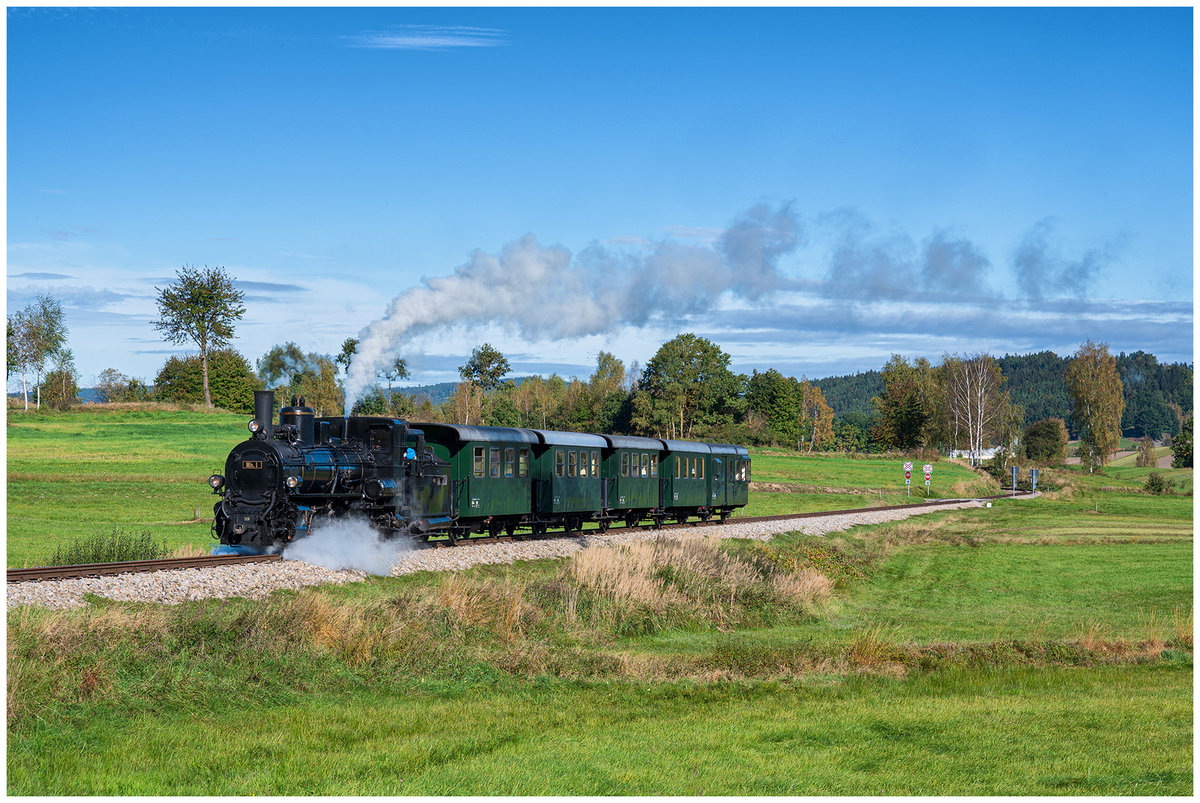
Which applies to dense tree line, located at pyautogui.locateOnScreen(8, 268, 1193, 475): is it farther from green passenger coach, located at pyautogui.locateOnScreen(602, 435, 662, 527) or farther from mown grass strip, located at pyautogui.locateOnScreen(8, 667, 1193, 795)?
mown grass strip, located at pyautogui.locateOnScreen(8, 667, 1193, 795)

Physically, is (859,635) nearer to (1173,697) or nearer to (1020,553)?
(1173,697)

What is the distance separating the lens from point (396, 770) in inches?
394

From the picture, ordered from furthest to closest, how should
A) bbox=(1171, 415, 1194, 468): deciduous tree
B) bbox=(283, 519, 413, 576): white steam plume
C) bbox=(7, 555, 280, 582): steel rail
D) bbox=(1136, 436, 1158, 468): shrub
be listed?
bbox=(1136, 436, 1158, 468): shrub, bbox=(1171, 415, 1194, 468): deciduous tree, bbox=(283, 519, 413, 576): white steam plume, bbox=(7, 555, 280, 582): steel rail

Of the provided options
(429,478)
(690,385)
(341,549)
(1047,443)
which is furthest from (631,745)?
(1047,443)

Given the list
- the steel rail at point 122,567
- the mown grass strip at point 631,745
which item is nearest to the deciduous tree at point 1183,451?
the steel rail at point 122,567

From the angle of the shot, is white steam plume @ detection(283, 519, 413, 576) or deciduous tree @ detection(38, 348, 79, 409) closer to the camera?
white steam plume @ detection(283, 519, 413, 576)

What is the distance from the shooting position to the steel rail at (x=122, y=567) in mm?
18875

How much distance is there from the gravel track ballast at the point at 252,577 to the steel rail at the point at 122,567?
2.27ft

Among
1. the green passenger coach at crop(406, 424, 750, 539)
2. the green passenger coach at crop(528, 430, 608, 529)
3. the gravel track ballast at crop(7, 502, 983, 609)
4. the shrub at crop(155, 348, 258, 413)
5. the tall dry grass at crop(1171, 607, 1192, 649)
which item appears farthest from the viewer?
the shrub at crop(155, 348, 258, 413)

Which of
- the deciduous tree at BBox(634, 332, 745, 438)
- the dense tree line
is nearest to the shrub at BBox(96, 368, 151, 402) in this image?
the dense tree line

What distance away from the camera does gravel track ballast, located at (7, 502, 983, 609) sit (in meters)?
17.5

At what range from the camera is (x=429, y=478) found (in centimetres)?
2689

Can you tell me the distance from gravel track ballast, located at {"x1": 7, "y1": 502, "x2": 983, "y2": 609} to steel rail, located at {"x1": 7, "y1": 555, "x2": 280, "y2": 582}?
27.2 inches

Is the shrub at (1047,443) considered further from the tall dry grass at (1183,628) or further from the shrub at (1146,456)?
the tall dry grass at (1183,628)
